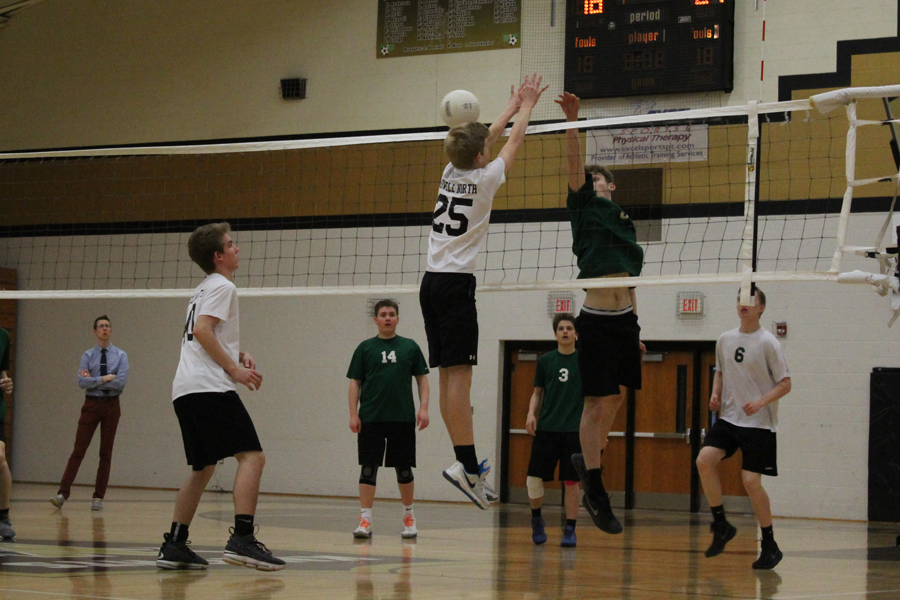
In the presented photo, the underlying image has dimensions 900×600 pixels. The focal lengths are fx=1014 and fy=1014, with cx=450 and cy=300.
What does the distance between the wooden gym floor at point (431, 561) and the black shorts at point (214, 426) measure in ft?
2.12

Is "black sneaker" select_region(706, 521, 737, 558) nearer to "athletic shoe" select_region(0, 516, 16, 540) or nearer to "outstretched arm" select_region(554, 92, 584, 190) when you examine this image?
"outstretched arm" select_region(554, 92, 584, 190)

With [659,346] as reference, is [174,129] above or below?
above

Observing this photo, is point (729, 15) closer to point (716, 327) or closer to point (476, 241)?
point (716, 327)

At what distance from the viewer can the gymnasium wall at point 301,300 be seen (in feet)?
42.9

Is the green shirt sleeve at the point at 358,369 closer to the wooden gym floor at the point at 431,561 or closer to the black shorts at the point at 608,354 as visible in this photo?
the wooden gym floor at the point at 431,561

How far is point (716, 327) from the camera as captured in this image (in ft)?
44.5

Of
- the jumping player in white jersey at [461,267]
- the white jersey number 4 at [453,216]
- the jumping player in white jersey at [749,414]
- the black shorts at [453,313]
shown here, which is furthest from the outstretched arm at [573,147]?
the jumping player in white jersey at [749,414]

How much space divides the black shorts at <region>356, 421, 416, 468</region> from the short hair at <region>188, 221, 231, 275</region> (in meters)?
3.18

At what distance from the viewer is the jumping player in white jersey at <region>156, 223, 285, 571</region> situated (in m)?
5.50

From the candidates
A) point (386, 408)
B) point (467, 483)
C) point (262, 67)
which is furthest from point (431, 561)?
point (262, 67)

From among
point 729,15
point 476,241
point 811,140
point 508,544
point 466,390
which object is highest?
point 729,15

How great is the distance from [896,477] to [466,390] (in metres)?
8.93

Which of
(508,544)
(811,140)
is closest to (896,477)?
(811,140)

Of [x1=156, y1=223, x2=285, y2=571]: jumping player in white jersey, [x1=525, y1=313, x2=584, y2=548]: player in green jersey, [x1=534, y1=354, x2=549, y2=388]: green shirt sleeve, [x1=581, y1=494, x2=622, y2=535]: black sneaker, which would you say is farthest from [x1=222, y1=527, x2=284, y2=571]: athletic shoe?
[x1=534, y1=354, x2=549, y2=388]: green shirt sleeve
